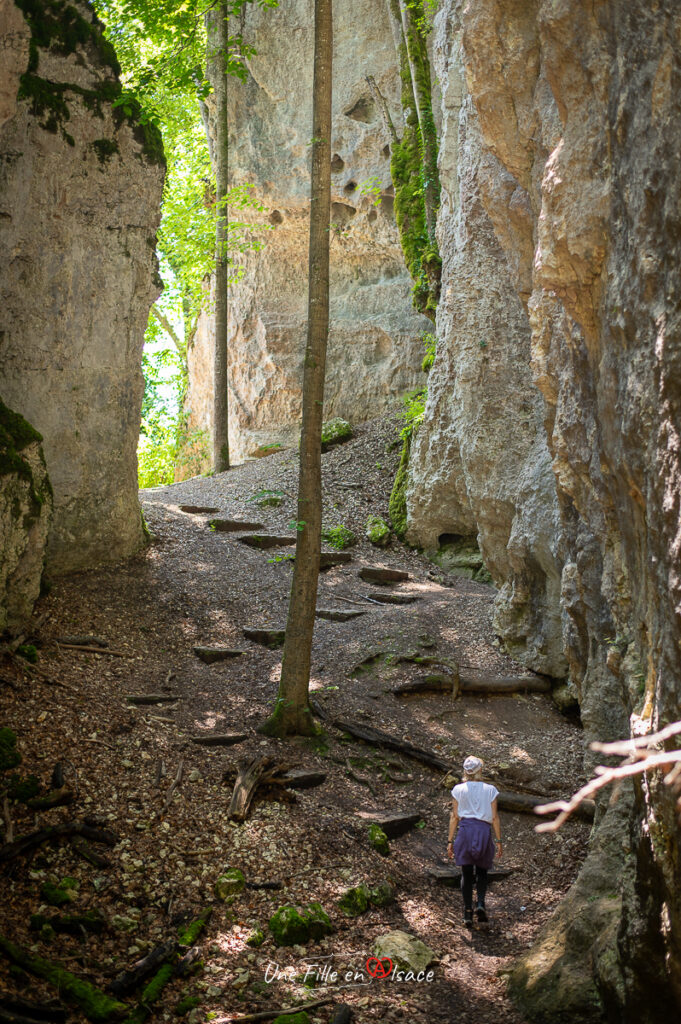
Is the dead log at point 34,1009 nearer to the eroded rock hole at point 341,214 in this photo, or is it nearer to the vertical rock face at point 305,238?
the vertical rock face at point 305,238

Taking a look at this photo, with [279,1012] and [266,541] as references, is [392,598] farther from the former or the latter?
[279,1012]

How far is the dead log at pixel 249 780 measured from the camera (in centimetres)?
654

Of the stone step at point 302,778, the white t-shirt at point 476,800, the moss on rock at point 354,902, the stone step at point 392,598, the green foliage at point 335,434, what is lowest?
the moss on rock at point 354,902

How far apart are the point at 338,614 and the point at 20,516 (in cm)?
484

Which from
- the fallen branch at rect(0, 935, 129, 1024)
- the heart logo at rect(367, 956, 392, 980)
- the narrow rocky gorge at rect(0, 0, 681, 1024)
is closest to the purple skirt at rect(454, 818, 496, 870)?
the narrow rocky gorge at rect(0, 0, 681, 1024)

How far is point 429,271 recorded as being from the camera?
592 inches

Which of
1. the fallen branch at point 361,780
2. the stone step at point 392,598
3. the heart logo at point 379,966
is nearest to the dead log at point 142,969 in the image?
the heart logo at point 379,966

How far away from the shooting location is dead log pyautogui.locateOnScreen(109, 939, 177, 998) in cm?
455

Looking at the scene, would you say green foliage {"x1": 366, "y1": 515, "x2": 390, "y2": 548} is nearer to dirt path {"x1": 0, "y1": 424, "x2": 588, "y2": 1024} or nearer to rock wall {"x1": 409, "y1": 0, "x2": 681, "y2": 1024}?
dirt path {"x1": 0, "y1": 424, "x2": 588, "y2": 1024}

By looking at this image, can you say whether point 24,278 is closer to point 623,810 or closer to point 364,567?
point 364,567

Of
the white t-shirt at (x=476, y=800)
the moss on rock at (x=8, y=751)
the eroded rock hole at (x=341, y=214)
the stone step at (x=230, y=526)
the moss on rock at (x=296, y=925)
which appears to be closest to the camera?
the moss on rock at (x=296, y=925)

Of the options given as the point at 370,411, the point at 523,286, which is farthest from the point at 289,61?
the point at 523,286

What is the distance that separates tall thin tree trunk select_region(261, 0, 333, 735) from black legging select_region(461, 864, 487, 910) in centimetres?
240

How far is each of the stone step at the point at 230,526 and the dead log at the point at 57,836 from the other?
792 centimetres
